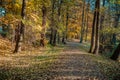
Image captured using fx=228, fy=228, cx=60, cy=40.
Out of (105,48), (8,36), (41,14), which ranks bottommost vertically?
(105,48)

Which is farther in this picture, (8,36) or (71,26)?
(71,26)

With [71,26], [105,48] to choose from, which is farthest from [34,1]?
[71,26]

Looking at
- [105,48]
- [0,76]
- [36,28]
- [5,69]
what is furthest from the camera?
[105,48]

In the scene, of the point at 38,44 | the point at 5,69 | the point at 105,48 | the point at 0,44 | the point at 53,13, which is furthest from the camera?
the point at 105,48

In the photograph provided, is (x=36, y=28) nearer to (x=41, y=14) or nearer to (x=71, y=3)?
(x=41, y=14)

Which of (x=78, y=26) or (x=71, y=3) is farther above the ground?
(x=71, y=3)

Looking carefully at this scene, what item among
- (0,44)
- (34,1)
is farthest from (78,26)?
(0,44)

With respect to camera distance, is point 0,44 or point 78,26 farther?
point 78,26

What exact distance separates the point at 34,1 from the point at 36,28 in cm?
380

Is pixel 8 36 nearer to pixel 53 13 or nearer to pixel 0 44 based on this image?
pixel 0 44

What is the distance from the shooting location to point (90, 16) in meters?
62.3

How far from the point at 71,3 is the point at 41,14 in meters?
7.77

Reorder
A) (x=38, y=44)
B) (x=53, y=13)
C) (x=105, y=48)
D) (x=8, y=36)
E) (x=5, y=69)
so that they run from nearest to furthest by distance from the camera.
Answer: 1. (x=5, y=69)
2. (x=8, y=36)
3. (x=38, y=44)
4. (x=53, y=13)
5. (x=105, y=48)

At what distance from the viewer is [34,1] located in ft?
79.4
